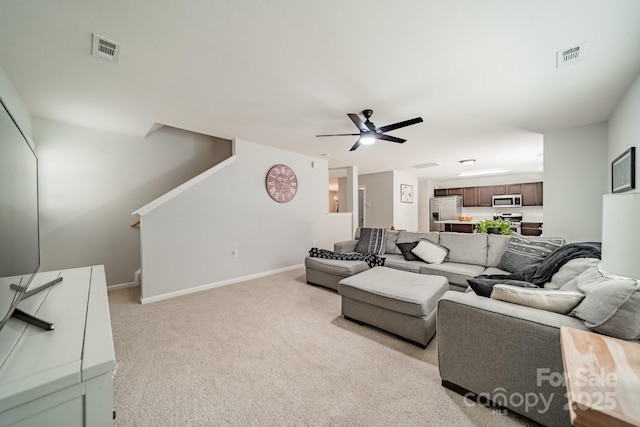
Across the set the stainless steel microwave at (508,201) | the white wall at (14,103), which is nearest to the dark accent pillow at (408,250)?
the white wall at (14,103)

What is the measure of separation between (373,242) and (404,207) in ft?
13.0

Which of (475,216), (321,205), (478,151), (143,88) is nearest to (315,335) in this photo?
(143,88)

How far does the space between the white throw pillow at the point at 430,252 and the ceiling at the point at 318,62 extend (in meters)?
1.75

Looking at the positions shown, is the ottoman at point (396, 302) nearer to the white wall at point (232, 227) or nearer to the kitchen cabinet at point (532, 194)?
the white wall at point (232, 227)

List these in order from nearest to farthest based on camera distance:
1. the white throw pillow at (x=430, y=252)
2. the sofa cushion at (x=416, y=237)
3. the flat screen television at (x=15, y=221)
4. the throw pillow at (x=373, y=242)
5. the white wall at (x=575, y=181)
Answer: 1. the flat screen television at (x=15, y=221)
2. the white wall at (x=575, y=181)
3. the white throw pillow at (x=430, y=252)
4. the sofa cushion at (x=416, y=237)
5. the throw pillow at (x=373, y=242)

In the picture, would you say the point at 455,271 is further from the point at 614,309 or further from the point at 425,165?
the point at 425,165

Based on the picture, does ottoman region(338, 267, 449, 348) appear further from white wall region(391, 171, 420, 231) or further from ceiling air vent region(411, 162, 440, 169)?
white wall region(391, 171, 420, 231)

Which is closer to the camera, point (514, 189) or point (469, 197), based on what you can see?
point (514, 189)

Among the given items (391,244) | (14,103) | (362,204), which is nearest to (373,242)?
(391,244)

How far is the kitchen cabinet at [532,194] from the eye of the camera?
6977 mm

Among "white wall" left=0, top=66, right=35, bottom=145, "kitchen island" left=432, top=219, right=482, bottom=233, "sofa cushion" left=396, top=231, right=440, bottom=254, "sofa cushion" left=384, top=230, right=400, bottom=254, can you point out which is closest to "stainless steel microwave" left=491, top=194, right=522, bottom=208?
"kitchen island" left=432, top=219, right=482, bottom=233

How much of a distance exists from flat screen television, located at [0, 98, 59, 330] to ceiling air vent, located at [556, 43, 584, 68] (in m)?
3.36

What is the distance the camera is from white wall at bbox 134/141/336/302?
3.09m

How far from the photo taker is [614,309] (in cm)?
105
